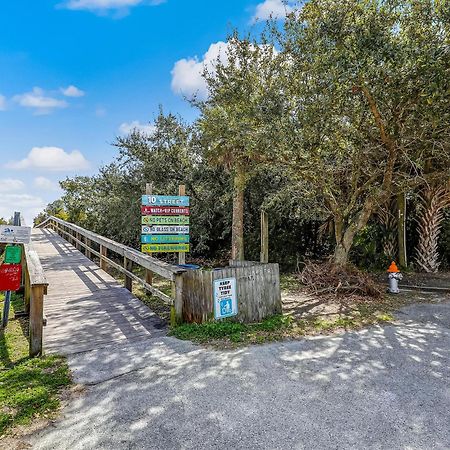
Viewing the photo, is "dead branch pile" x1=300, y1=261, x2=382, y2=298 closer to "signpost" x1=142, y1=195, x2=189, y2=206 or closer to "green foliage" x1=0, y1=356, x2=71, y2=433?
"signpost" x1=142, y1=195, x2=189, y2=206

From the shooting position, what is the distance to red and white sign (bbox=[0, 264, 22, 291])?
4656mm

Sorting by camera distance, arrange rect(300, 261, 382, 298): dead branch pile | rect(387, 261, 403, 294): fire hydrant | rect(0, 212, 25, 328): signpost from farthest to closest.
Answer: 1. rect(387, 261, 403, 294): fire hydrant
2. rect(300, 261, 382, 298): dead branch pile
3. rect(0, 212, 25, 328): signpost

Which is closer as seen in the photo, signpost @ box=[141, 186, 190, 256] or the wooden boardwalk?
the wooden boardwalk

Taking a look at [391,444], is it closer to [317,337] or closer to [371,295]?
[317,337]

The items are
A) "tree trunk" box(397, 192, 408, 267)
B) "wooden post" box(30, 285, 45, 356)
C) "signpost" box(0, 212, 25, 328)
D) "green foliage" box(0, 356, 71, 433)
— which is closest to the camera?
"green foliage" box(0, 356, 71, 433)

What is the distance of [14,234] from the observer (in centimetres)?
498

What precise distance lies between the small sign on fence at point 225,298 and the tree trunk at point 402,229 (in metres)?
6.93

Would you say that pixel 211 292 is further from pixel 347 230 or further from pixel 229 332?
pixel 347 230

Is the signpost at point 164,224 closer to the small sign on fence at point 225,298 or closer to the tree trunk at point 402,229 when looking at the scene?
the small sign on fence at point 225,298

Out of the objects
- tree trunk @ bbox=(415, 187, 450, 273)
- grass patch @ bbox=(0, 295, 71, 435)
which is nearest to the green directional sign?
grass patch @ bbox=(0, 295, 71, 435)

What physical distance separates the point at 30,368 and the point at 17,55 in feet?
24.6

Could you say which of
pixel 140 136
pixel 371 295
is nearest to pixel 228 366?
pixel 371 295

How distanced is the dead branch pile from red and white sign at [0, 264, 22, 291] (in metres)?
5.40

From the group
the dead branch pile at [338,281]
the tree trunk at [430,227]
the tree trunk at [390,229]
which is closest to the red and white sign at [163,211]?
the dead branch pile at [338,281]
